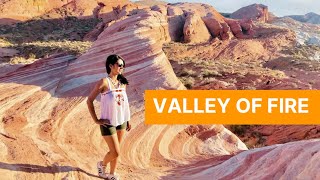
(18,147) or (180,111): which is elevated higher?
(18,147)

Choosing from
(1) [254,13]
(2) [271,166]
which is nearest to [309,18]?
(1) [254,13]

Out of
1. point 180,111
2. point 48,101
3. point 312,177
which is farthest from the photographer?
point 180,111

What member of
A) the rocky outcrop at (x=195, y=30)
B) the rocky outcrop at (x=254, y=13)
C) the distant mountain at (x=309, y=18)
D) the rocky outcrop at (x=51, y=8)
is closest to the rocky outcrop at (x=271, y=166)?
the rocky outcrop at (x=195, y=30)

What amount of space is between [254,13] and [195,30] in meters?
39.9

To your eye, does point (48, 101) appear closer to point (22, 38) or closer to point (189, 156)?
point (189, 156)

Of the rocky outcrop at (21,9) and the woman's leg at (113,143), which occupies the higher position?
the rocky outcrop at (21,9)

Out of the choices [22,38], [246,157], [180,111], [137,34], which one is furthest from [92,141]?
[22,38]

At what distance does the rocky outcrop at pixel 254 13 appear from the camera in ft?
245

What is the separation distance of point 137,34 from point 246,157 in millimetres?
6134

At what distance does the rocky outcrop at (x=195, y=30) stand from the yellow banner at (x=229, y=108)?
2393 centimetres

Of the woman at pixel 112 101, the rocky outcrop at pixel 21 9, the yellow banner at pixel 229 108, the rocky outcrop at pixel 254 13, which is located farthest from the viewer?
the rocky outcrop at pixel 254 13

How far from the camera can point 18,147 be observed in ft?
17.1

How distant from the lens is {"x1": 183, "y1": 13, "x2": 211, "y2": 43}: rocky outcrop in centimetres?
3850

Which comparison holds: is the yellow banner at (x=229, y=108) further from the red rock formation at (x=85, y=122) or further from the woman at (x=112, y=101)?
the woman at (x=112, y=101)
